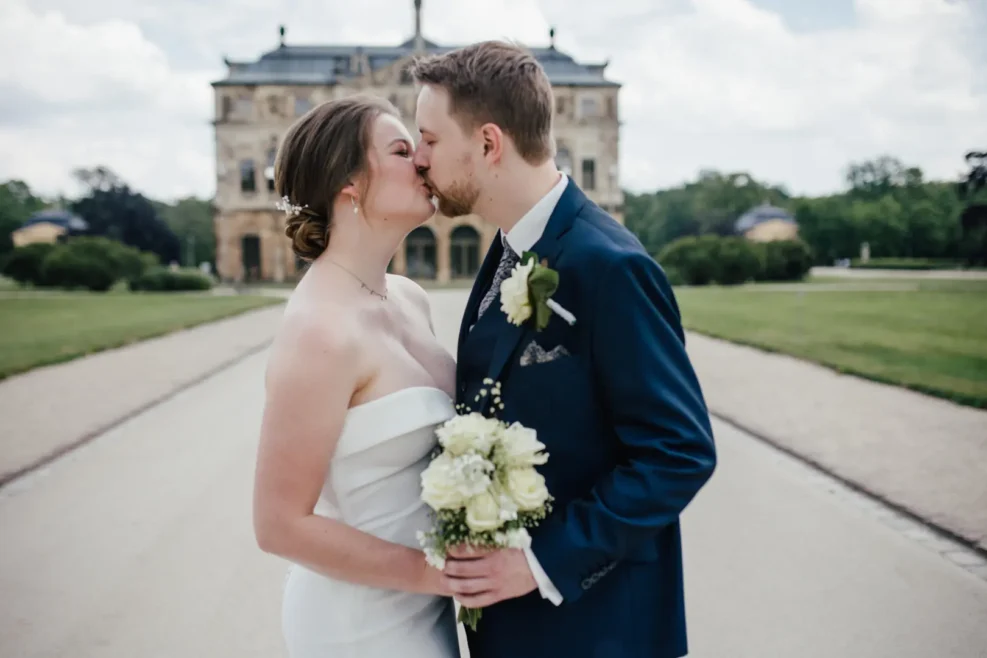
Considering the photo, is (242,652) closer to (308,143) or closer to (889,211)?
(308,143)

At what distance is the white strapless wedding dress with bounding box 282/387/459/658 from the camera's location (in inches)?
93.7

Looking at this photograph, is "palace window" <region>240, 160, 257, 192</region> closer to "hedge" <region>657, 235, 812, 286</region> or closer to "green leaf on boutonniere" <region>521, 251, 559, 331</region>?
"hedge" <region>657, 235, 812, 286</region>

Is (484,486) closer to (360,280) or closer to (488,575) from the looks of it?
(488,575)

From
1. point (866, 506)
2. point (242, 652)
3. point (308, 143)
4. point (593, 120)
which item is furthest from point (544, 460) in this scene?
point (593, 120)

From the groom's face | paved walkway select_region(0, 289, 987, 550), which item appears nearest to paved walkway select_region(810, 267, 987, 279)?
paved walkway select_region(0, 289, 987, 550)

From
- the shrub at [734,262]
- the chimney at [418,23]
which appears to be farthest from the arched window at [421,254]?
the shrub at [734,262]

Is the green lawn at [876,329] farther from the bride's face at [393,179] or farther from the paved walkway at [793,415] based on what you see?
the bride's face at [393,179]

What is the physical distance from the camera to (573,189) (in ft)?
7.85

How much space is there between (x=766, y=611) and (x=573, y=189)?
137 inches

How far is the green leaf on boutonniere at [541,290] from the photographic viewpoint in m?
2.02

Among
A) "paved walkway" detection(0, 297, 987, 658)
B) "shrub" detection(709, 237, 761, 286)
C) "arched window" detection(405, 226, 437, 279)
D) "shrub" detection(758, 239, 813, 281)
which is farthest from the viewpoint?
"arched window" detection(405, 226, 437, 279)

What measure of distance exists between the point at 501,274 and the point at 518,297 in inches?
16.5

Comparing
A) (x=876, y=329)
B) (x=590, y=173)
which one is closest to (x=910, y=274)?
(x=590, y=173)

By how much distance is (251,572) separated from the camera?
5656mm
